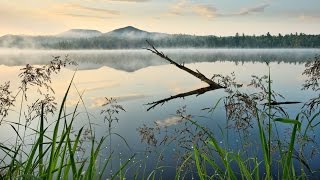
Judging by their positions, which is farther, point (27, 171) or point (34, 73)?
point (34, 73)

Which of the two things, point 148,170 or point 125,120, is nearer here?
point 148,170

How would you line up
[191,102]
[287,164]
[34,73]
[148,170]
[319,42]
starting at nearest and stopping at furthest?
[287,164], [34,73], [148,170], [191,102], [319,42]

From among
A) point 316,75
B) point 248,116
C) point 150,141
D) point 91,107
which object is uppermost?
point 316,75

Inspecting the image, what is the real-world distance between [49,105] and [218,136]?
22.9 m

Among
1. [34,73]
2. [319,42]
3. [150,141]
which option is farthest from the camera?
[319,42]

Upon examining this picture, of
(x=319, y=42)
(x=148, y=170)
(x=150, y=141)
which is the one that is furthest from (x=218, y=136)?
(x=319, y=42)

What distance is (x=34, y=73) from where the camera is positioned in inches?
172

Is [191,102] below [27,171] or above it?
below

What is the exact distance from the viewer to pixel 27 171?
2498mm

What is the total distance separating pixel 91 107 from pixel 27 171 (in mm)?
38694

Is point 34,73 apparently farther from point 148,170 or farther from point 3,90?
point 148,170

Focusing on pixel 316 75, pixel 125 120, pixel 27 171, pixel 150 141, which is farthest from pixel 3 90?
pixel 125 120

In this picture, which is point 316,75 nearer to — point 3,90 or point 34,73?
point 34,73

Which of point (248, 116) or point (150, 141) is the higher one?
point (248, 116)
